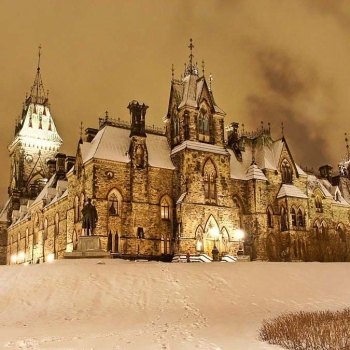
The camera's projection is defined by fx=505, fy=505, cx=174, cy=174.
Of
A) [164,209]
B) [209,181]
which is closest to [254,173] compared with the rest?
[209,181]

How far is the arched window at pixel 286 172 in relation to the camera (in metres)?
54.8

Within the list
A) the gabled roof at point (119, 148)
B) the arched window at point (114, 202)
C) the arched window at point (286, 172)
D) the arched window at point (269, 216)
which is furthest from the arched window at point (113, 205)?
the arched window at point (286, 172)

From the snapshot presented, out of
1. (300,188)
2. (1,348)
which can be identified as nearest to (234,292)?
(1,348)

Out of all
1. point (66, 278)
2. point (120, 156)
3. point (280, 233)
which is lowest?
point (66, 278)

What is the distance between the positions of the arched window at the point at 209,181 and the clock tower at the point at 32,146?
46943 millimetres

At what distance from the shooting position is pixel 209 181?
48.1m

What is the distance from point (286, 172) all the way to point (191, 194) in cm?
1416

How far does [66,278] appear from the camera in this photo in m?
25.1

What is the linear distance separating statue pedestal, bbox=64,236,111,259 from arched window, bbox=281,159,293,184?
85.9 ft

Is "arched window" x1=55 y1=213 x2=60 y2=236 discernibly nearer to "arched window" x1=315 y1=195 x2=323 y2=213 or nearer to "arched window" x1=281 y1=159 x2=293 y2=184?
"arched window" x1=281 y1=159 x2=293 y2=184

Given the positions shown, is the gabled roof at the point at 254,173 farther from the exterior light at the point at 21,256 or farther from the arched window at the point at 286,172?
the exterior light at the point at 21,256

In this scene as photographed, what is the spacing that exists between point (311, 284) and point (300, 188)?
29359 mm

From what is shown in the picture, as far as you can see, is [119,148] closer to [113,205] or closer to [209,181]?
[113,205]

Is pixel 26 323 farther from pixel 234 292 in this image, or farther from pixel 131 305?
pixel 234 292
